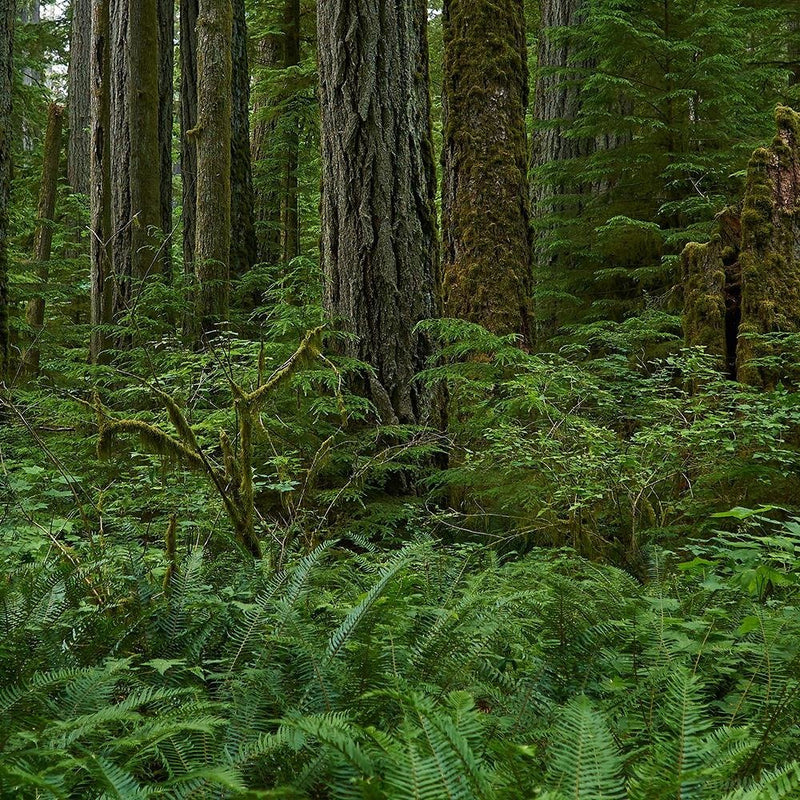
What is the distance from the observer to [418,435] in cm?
514

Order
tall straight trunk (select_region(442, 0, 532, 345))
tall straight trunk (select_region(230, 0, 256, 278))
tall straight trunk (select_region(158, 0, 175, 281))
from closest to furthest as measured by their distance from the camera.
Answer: tall straight trunk (select_region(442, 0, 532, 345)) → tall straight trunk (select_region(158, 0, 175, 281)) → tall straight trunk (select_region(230, 0, 256, 278))

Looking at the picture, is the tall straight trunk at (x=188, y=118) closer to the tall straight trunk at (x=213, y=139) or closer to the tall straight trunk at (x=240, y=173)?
the tall straight trunk at (x=240, y=173)

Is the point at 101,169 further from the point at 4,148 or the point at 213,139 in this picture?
the point at 4,148

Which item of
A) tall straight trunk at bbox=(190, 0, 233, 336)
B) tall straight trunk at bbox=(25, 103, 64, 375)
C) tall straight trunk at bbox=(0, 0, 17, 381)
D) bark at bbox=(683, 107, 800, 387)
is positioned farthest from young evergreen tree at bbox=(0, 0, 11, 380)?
bark at bbox=(683, 107, 800, 387)

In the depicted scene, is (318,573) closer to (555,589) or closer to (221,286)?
(555,589)

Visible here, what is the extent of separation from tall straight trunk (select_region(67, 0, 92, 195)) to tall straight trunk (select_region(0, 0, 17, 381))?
32.6ft

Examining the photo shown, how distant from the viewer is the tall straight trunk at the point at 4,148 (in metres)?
6.36

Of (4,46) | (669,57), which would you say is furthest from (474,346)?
(669,57)

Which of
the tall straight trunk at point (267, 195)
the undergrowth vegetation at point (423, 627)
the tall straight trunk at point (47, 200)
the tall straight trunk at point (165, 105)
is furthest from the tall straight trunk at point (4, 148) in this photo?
the tall straight trunk at point (267, 195)

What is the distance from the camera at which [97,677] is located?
1811mm

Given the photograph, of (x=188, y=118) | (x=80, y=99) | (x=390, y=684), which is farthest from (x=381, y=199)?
(x=80, y=99)

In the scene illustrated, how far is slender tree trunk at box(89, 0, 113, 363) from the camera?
869 centimetres

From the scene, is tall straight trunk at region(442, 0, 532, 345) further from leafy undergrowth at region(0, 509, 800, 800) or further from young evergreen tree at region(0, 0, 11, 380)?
leafy undergrowth at region(0, 509, 800, 800)

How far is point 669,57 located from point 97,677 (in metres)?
9.02
